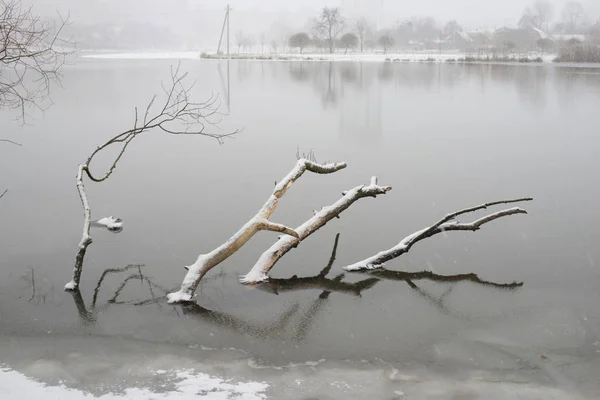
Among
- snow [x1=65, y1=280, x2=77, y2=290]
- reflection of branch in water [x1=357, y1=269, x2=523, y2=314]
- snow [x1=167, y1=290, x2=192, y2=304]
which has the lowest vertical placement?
reflection of branch in water [x1=357, y1=269, x2=523, y2=314]

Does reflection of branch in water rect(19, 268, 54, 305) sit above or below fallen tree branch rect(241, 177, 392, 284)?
below

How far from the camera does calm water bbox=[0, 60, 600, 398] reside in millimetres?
7328

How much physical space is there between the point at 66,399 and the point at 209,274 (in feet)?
12.0

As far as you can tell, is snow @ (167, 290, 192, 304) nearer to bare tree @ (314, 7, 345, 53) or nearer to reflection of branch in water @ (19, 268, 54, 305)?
reflection of branch in water @ (19, 268, 54, 305)

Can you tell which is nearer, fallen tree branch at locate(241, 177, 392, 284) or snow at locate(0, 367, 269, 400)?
snow at locate(0, 367, 269, 400)

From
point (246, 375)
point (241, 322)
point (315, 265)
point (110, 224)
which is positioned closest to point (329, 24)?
point (110, 224)

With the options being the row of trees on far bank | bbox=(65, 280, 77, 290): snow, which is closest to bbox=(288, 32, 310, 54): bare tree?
the row of trees on far bank

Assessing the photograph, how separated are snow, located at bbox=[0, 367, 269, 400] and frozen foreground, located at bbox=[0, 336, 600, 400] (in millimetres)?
10

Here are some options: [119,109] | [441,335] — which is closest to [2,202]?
[441,335]

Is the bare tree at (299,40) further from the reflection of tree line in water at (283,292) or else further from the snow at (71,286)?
the snow at (71,286)

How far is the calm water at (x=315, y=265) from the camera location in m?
7.33

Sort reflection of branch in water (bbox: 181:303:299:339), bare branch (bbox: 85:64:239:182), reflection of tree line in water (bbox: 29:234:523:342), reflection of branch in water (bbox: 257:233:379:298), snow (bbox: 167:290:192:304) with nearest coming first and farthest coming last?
reflection of branch in water (bbox: 181:303:299:339), reflection of tree line in water (bbox: 29:234:523:342), snow (bbox: 167:290:192:304), reflection of branch in water (bbox: 257:233:379:298), bare branch (bbox: 85:64:239:182)

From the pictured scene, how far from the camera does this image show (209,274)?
9648 millimetres

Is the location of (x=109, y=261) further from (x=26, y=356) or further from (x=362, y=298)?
(x=362, y=298)
